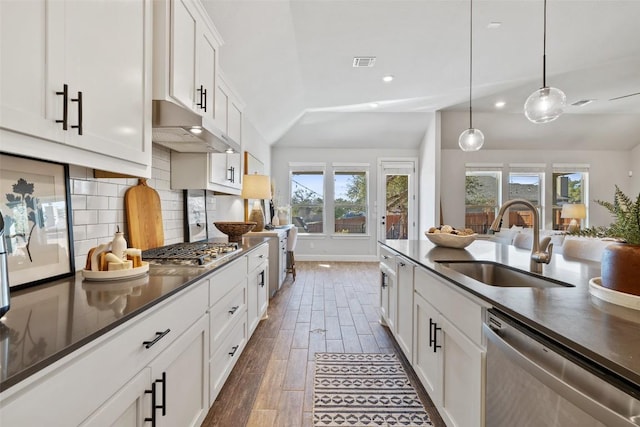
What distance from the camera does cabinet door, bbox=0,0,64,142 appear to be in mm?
811

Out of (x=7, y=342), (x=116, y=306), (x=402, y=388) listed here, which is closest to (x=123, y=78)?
(x=116, y=306)

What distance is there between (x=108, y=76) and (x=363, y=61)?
3.30m

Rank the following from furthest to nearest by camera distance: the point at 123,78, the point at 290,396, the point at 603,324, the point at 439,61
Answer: the point at 439,61
the point at 290,396
the point at 123,78
the point at 603,324

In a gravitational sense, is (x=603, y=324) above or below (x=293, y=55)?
below

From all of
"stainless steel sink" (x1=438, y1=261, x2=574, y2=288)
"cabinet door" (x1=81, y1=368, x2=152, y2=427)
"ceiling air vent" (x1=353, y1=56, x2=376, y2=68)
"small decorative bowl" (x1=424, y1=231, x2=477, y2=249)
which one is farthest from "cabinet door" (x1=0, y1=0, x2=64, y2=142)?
"ceiling air vent" (x1=353, y1=56, x2=376, y2=68)

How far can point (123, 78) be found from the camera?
4.32 ft

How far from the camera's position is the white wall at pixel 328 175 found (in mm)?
7102

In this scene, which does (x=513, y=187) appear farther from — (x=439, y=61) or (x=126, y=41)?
(x=126, y=41)

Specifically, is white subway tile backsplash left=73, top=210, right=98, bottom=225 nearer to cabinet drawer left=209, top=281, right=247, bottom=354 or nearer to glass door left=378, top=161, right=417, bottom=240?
cabinet drawer left=209, top=281, right=247, bottom=354

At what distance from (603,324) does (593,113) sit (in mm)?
7807

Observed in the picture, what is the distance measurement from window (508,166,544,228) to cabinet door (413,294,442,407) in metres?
6.52

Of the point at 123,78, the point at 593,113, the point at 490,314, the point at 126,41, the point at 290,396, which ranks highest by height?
the point at 593,113

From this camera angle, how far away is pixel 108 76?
1215mm

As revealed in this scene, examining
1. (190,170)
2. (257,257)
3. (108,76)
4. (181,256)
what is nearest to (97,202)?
(181,256)
